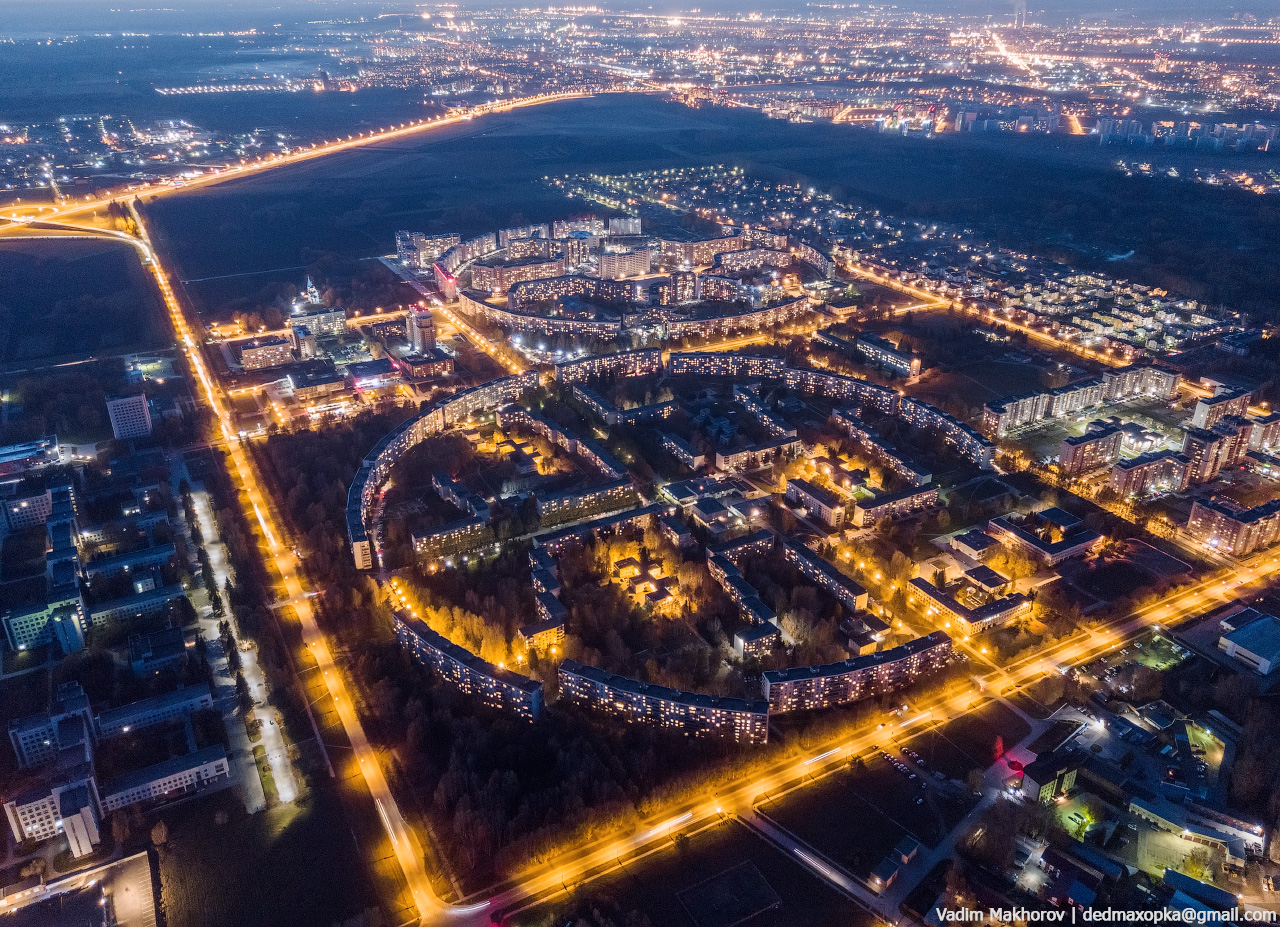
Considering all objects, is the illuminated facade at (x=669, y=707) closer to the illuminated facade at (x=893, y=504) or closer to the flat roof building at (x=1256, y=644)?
the illuminated facade at (x=893, y=504)

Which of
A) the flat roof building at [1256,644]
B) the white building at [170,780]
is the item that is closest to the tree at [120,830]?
the white building at [170,780]

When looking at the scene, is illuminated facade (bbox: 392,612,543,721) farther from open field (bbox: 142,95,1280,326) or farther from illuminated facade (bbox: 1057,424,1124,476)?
open field (bbox: 142,95,1280,326)

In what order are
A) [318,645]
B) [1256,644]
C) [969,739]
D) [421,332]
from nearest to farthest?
1. [969,739]
2. [1256,644]
3. [318,645]
4. [421,332]

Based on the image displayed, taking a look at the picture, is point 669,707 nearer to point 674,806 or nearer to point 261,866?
point 674,806

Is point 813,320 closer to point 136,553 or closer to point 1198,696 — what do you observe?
point 1198,696

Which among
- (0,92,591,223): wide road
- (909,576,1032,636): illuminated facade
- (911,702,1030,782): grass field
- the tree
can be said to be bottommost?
(911,702,1030,782): grass field

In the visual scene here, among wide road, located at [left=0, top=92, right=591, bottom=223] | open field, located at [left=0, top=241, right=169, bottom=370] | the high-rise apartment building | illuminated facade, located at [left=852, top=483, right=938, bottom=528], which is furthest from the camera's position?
wide road, located at [left=0, top=92, right=591, bottom=223]

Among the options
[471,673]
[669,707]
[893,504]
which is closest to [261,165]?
[893,504]

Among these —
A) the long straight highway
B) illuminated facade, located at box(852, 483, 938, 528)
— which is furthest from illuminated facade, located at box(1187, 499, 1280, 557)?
illuminated facade, located at box(852, 483, 938, 528)

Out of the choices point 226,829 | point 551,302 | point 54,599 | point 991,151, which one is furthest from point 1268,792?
point 991,151
